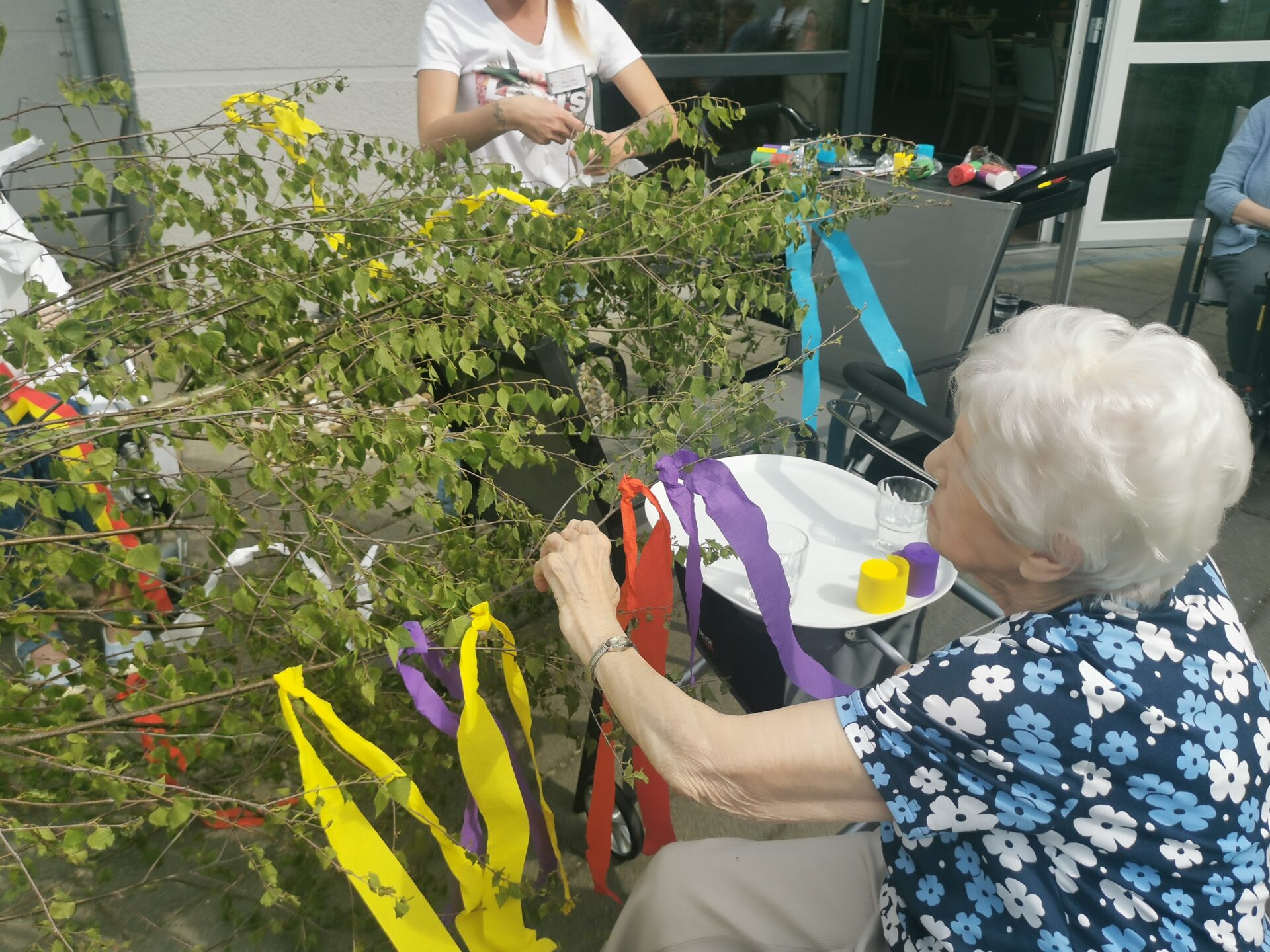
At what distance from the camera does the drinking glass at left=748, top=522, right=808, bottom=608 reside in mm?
1693

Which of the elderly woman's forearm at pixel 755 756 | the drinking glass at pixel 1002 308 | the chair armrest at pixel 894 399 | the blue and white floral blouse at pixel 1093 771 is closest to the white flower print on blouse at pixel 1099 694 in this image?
the blue and white floral blouse at pixel 1093 771

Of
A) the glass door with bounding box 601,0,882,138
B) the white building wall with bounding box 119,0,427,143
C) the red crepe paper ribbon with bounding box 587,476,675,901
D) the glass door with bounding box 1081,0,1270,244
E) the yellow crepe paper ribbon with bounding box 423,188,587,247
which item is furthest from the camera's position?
the glass door with bounding box 1081,0,1270,244

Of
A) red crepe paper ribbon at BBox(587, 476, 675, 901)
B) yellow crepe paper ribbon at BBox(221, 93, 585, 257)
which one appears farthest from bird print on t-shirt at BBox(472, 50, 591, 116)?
red crepe paper ribbon at BBox(587, 476, 675, 901)

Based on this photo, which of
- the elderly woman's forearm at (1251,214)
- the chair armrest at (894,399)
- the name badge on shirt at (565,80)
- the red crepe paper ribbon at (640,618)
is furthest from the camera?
the elderly woman's forearm at (1251,214)

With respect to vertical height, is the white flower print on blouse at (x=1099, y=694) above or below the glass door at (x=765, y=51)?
below

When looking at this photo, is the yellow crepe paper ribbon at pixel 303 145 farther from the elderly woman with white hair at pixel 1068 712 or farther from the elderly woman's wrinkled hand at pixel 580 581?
the elderly woman with white hair at pixel 1068 712

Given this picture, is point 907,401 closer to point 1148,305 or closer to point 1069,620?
point 1069,620

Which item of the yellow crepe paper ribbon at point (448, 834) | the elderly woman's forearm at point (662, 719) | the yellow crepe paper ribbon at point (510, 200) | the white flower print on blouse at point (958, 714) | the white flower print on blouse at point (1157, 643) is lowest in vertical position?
the yellow crepe paper ribbon at point (448, 834)

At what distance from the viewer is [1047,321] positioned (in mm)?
1150

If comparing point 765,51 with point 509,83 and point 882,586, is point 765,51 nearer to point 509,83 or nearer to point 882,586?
point 509,83

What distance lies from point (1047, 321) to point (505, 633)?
0.84 m

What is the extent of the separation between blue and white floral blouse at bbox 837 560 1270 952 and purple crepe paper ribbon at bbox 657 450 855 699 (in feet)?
1.15

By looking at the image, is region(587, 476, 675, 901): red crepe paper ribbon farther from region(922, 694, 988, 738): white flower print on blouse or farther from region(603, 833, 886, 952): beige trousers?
region(922, 694, 988, 738): white flower print on blouse

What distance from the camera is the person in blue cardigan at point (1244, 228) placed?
12.2ft
